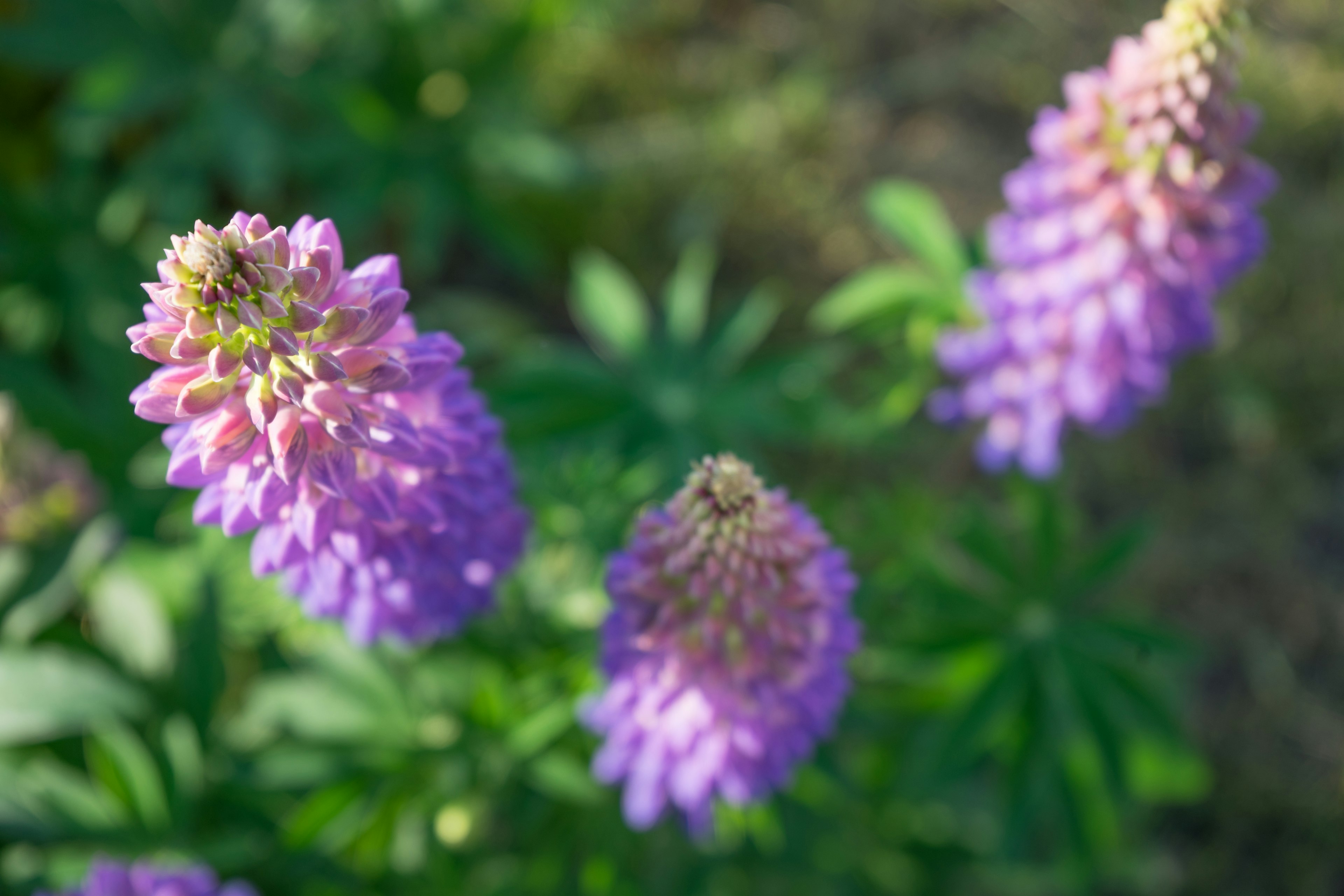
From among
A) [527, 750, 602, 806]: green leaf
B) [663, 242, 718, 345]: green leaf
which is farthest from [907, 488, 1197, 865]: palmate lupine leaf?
[663, 242, 718, 345]: green leaf

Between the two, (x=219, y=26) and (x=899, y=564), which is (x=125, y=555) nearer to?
(x=219, y=26)

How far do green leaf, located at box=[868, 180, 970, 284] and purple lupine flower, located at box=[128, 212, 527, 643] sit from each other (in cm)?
146

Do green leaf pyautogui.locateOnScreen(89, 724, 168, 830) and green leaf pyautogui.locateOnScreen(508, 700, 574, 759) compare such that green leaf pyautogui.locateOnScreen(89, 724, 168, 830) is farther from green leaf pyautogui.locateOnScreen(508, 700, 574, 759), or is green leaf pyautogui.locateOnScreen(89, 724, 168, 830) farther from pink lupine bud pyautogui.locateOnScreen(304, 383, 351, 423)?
pink lupine bud pyautogui.locateOnScreen(304, 383, 351, 423)

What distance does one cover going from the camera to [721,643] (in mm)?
1856

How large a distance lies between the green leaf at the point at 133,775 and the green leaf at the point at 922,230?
2179 mm

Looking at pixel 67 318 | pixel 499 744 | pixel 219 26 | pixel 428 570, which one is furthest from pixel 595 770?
pixel 219 26

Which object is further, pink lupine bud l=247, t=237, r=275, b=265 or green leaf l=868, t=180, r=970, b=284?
green leaf l=868, t=180, r=970, b=284

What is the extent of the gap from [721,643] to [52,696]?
1634mm

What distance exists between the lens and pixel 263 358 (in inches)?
55.8

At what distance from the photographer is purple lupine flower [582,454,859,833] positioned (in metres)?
1.70

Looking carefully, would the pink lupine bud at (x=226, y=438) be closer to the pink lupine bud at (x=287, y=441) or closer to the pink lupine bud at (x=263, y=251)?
the pink lupine bud at (x=287, y=441)

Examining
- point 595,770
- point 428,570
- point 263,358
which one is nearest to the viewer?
A: point 263,358

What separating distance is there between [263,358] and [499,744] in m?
1.25

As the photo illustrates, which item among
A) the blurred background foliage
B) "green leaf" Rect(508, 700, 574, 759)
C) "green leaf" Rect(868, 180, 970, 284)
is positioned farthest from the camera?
"green leaf" Rect(868, 180, 970, 284)
